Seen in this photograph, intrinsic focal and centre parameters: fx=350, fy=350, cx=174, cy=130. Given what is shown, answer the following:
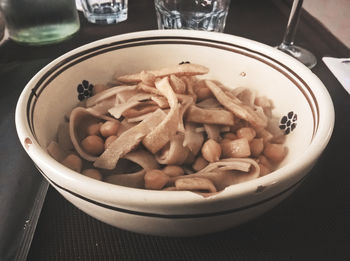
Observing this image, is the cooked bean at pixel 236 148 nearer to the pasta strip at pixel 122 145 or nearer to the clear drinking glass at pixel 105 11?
the pasta strip at pixel 122 145

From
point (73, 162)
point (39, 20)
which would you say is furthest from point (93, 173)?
point (39, 20)

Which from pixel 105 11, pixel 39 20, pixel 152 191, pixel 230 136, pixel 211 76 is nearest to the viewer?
pixel 152 191

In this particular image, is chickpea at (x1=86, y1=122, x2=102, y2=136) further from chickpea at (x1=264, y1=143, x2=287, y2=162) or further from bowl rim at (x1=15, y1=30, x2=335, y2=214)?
chickpea at (x1=264, y1=143, x2=287, y2=162)

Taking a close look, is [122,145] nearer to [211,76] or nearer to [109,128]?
[109,128]

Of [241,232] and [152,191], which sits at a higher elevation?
[152,191]

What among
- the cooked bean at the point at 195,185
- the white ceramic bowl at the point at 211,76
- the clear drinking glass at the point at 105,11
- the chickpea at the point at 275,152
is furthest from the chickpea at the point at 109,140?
the clear drinking glass at the point at 105,11

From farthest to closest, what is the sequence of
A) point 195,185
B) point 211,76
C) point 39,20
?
point 39,20, point 211,76, point 195,185

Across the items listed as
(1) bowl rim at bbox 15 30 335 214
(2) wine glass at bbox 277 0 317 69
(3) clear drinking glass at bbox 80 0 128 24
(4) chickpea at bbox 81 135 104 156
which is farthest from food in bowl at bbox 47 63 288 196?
(3) clear drinking glass at bbox 80 0 128 24
